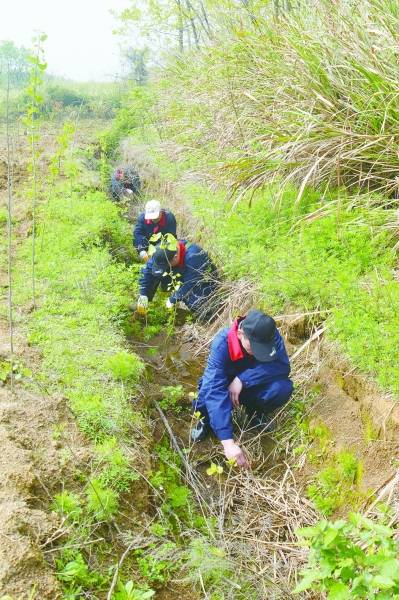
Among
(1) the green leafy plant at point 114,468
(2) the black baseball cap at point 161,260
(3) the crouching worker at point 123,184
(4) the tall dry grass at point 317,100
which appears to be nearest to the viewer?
(1) the green leafy plant at point 114,468

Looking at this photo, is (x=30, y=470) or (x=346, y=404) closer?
(x=30, y=470)

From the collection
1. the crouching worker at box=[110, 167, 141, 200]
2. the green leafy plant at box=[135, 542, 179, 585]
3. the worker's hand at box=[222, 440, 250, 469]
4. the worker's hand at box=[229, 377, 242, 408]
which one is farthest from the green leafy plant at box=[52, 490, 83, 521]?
the crouching worker at box=[110, 167, 141, 200]

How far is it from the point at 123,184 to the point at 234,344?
5.81 m

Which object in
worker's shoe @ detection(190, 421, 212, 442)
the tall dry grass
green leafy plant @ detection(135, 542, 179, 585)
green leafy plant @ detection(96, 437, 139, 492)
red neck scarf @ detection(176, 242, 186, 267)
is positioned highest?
the tall dry grass

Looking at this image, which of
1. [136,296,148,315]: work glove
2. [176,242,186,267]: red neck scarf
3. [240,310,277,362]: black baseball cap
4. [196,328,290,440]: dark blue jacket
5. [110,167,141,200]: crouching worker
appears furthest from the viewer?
[110,167,141,200]: crouching worker

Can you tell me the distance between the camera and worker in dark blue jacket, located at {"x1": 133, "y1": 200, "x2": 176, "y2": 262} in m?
6.16

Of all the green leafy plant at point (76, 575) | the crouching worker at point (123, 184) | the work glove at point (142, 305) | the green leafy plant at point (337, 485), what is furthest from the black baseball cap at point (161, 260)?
→ the crouching worker at point (123, 184)

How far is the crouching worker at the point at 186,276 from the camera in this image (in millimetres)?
5098

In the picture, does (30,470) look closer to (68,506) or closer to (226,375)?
(68,506)

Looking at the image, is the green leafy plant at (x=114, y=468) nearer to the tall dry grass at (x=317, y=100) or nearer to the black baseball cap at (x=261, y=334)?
the black baseball cap at (x=261, y=334)

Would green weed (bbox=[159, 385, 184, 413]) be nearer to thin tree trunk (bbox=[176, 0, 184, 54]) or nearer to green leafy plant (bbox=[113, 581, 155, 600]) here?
green leafy plant (bbox=[113, 581, 155, 600])

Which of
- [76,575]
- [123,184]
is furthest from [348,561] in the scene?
[123,184]

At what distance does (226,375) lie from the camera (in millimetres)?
3686

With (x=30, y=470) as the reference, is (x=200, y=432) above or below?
below
